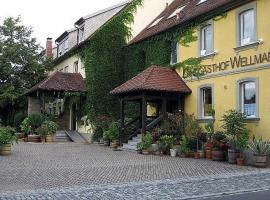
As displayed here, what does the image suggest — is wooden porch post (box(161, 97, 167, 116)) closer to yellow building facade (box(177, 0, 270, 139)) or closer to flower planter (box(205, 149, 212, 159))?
yellow building facade (box(177, 0, 270, 139))

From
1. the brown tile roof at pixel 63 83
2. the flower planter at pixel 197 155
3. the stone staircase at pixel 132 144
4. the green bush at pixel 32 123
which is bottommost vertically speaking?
the flower planter at pixel 197 155

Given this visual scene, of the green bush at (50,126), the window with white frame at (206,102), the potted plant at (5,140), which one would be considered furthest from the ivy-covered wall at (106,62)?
the potted plant at (5,140)

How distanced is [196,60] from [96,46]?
32.1 ft

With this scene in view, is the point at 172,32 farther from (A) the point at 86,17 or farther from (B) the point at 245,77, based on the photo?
(A) the point at 86,17

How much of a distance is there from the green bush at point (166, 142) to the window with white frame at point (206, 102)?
2196mm

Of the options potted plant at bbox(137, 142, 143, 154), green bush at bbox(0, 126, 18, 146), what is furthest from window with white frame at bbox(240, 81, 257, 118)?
green bush at bbox(0, 126, 18, 146)

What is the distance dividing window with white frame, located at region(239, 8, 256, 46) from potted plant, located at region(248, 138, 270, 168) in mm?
4580

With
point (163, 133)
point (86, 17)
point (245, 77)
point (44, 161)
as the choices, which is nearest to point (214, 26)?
point (245, 77)

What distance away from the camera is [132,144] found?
23.5 metres

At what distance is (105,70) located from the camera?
30.0 meters

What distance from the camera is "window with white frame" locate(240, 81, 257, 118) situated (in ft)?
61.0

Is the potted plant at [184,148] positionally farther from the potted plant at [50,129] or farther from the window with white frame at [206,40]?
the potted plant at [50,129]

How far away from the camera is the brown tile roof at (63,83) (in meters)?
30.5

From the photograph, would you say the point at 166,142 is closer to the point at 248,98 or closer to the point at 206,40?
the point at 248,98
